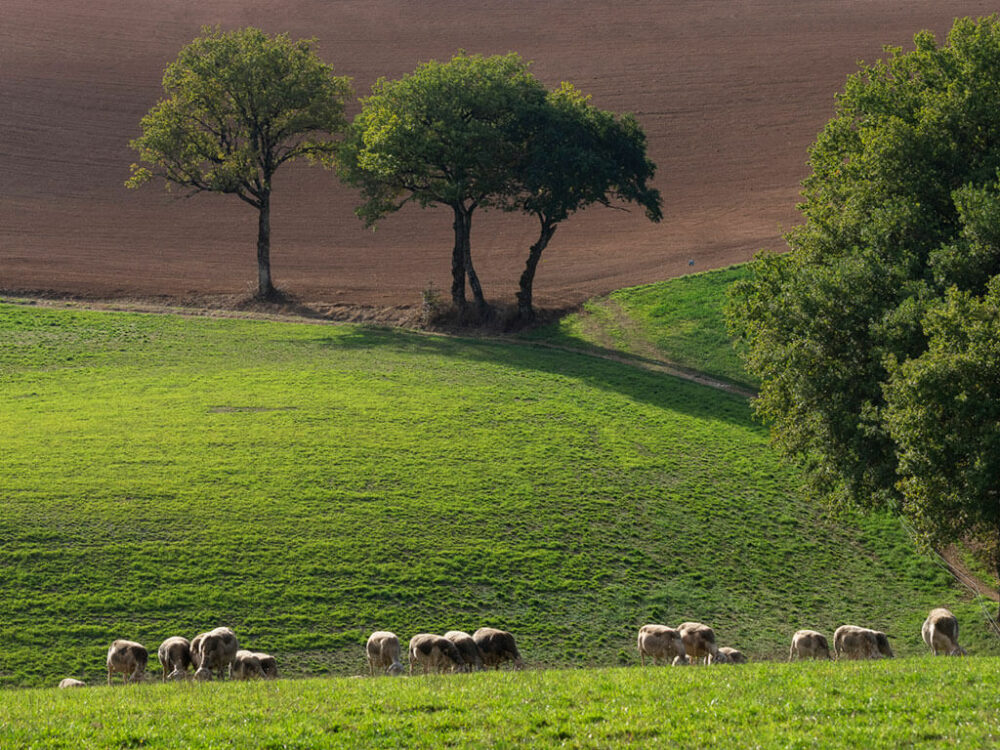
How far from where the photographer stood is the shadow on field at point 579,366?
178 feet

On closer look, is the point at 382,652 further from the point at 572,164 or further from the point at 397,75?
the point at 397,75

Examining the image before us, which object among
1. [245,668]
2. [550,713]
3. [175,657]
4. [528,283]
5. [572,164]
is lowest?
[175,657]

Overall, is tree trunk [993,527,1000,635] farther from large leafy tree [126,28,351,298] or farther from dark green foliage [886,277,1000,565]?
large leafy tree [126,28,351,298]

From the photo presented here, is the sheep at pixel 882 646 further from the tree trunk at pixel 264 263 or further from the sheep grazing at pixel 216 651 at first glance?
the tree trunk at pixel 264 263

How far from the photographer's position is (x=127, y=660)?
26.1 meters

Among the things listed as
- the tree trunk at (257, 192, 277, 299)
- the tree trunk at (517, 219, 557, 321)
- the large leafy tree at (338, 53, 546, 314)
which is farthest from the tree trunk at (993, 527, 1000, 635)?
the tree trunk at (257, 192, 277, 299)

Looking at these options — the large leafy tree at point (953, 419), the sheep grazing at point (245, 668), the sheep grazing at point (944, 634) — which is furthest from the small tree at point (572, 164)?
the sheep grazing at point (245, 668)

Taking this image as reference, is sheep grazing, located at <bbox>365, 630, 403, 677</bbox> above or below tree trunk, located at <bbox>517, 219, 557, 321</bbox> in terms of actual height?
below

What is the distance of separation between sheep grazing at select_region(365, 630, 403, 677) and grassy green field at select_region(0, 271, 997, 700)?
75.0 inches

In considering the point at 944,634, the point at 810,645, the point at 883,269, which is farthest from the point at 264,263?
the point at 944,634

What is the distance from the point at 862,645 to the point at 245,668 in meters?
15.7

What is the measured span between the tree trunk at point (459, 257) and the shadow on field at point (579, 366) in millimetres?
5395

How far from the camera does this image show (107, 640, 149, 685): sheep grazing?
26094mm

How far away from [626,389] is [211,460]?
23.0 meters
